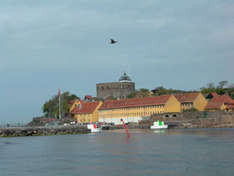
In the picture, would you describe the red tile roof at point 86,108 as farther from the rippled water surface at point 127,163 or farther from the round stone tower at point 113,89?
the rippled water surface at point 127,163

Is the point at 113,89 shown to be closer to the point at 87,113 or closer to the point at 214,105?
the point at 87,113

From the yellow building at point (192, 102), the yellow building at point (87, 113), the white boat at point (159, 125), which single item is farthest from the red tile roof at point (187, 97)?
the yellow building at point (87, 113)

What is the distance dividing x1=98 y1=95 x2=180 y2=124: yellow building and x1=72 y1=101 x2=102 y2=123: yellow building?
1.54 m

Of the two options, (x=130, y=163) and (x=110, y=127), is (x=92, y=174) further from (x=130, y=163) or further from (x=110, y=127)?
(x=110, y=127)

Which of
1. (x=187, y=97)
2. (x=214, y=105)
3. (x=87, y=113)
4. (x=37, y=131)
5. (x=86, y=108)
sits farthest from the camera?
(x=86, y=108)

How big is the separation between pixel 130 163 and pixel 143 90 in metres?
127

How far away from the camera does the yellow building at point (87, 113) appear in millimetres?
123625

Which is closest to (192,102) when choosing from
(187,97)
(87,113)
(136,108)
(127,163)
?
(187,97)

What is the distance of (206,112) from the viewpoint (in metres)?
101

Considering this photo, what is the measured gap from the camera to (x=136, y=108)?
4540 inches

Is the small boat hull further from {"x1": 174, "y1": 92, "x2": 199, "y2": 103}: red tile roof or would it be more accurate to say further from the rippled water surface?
the rippled water surface

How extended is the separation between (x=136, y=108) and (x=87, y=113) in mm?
15444

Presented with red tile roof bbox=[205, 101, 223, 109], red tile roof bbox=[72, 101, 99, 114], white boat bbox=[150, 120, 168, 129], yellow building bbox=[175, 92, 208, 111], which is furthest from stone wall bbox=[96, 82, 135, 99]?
white boat bbox=[150, 120, 168, 129]

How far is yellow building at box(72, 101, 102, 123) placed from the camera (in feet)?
406
